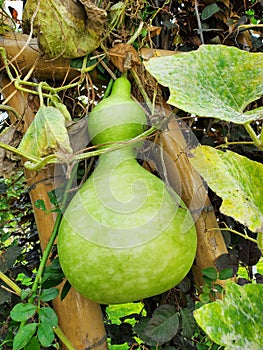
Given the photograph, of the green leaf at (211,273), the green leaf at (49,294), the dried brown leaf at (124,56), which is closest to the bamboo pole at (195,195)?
the green leaf at (211,273)

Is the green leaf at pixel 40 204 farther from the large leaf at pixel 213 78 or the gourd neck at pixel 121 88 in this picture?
the large leaf at pixel 213 78

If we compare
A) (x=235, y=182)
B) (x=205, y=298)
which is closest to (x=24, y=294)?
(x=205, y=298)

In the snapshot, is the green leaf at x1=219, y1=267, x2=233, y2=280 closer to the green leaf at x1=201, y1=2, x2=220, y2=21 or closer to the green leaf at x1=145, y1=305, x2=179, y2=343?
the green leaf at x1=145, y1=305, x2=179, y2=343

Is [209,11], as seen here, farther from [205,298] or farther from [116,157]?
[205,298]

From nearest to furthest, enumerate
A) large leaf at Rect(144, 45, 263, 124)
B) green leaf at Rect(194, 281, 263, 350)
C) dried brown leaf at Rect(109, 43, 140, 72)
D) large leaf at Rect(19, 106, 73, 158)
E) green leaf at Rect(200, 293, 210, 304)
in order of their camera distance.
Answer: green leaf at Rect(194, 281, 263, 350)
large leaf at Rect(144, 45, 263, 124)
large leaf at Rect(19, 106, 73, 158)
green leaf at Rect(200, 293, 210, 304)
dried brown leaf at Rect(109, 43, 140, 72)

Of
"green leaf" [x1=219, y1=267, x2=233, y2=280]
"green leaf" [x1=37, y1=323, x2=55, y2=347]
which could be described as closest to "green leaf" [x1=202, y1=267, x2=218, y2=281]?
"green leaf" [x1=219, y1=267, x2=233, y2=280]

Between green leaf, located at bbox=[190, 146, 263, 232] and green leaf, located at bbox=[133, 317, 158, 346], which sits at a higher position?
green leaf, located at bbox=[190, 146, 263, 232]
